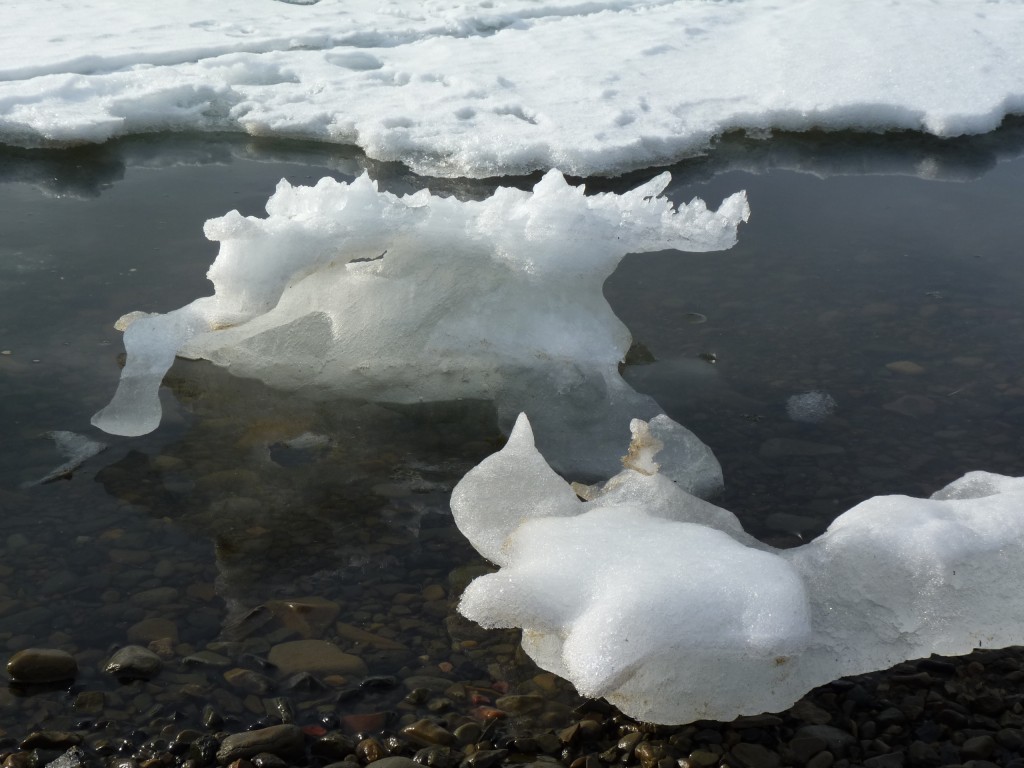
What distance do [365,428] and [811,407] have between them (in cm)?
151

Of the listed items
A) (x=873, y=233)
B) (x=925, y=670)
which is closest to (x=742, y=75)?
(x=873, y=233)

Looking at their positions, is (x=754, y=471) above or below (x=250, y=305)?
below

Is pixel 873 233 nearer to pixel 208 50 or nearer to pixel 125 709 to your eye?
pixel 125 709

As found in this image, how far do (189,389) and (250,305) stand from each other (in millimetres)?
446

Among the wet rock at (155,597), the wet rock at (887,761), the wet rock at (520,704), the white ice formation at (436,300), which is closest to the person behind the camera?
the wet rock at (887,761)

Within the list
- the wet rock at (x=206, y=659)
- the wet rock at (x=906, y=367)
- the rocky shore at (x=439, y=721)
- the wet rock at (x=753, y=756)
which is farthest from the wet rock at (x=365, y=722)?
the wet rock at (x=906, y=367)

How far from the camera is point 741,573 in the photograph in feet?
7.68

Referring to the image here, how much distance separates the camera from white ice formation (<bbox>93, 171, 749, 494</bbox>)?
3.45 metres

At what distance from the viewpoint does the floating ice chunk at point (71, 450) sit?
10.2 ft

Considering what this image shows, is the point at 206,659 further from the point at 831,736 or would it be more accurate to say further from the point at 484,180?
the point at 484,180

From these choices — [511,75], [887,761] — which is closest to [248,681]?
[887,761]

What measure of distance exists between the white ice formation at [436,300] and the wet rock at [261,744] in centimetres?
141

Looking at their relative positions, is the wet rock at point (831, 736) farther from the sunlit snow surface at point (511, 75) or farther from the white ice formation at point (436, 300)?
the sunlit snow surface at point (511, 75)

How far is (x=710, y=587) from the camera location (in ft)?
7.55
